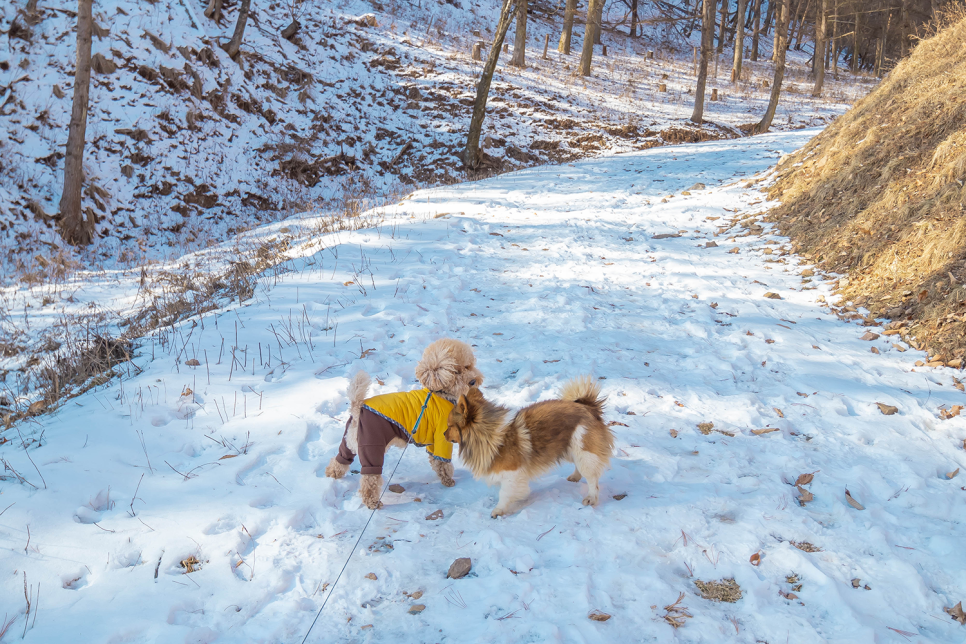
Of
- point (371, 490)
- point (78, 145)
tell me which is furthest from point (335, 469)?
point (78, 145)

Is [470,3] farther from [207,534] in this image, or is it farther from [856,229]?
[207,534]

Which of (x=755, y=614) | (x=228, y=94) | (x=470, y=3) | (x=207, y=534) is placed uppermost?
(x=470, y=3)

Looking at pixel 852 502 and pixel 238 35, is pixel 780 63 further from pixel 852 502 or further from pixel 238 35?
pixel 852 502

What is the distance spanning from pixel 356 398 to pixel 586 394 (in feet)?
5.47

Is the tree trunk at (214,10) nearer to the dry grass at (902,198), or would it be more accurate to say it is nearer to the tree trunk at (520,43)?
the tree trunk at (520,43)

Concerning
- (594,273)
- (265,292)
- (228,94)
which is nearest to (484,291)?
(594,273)

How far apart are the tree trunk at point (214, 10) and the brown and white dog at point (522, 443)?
74.4ft

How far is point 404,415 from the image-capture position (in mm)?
3719

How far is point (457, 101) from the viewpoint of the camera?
22.9 meters

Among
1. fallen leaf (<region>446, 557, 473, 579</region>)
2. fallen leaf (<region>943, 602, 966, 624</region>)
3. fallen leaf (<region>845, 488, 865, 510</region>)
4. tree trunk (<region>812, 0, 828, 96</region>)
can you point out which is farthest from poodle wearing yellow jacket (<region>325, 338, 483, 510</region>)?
tree trunk (<region>812, 0, 828, 96</region>)

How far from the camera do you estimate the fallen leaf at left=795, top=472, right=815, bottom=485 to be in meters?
3.87

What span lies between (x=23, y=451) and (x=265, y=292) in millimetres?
3774

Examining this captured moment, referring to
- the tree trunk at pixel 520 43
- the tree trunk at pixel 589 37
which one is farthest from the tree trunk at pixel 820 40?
the tree trunk at pixel 520 43

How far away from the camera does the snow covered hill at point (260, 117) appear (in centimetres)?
1411
